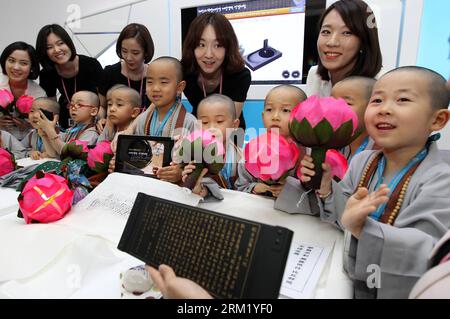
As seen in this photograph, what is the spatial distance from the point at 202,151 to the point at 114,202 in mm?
370

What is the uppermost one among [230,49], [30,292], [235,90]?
[230,49]

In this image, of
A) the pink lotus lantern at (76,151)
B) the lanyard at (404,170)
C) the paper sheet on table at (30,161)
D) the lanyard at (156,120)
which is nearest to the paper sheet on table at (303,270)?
the lanyard at (404,170)

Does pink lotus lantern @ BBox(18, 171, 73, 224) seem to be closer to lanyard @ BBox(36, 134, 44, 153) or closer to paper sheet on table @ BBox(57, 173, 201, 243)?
paper sheet on table @ BBox(57, 173, 201, 243)

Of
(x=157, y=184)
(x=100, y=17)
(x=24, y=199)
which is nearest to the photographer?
(x=24, y=199)

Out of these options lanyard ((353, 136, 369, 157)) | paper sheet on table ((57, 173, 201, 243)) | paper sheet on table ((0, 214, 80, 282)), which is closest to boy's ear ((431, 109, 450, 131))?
lanyard ((353, 136, 369, 157))

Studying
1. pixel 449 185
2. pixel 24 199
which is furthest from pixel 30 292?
pixel 449 185

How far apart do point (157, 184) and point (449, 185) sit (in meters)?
0.87

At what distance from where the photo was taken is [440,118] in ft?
2.53

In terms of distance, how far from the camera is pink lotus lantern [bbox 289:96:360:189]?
733 mm

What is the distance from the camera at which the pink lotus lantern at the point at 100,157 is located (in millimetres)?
1406

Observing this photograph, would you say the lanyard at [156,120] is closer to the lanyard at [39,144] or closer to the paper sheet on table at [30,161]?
the paper sheet on table at [30,161]

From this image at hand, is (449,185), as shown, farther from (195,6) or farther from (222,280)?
(195,6)

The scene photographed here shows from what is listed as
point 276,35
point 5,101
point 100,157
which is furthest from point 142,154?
point 276,35

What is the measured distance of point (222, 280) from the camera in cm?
58
